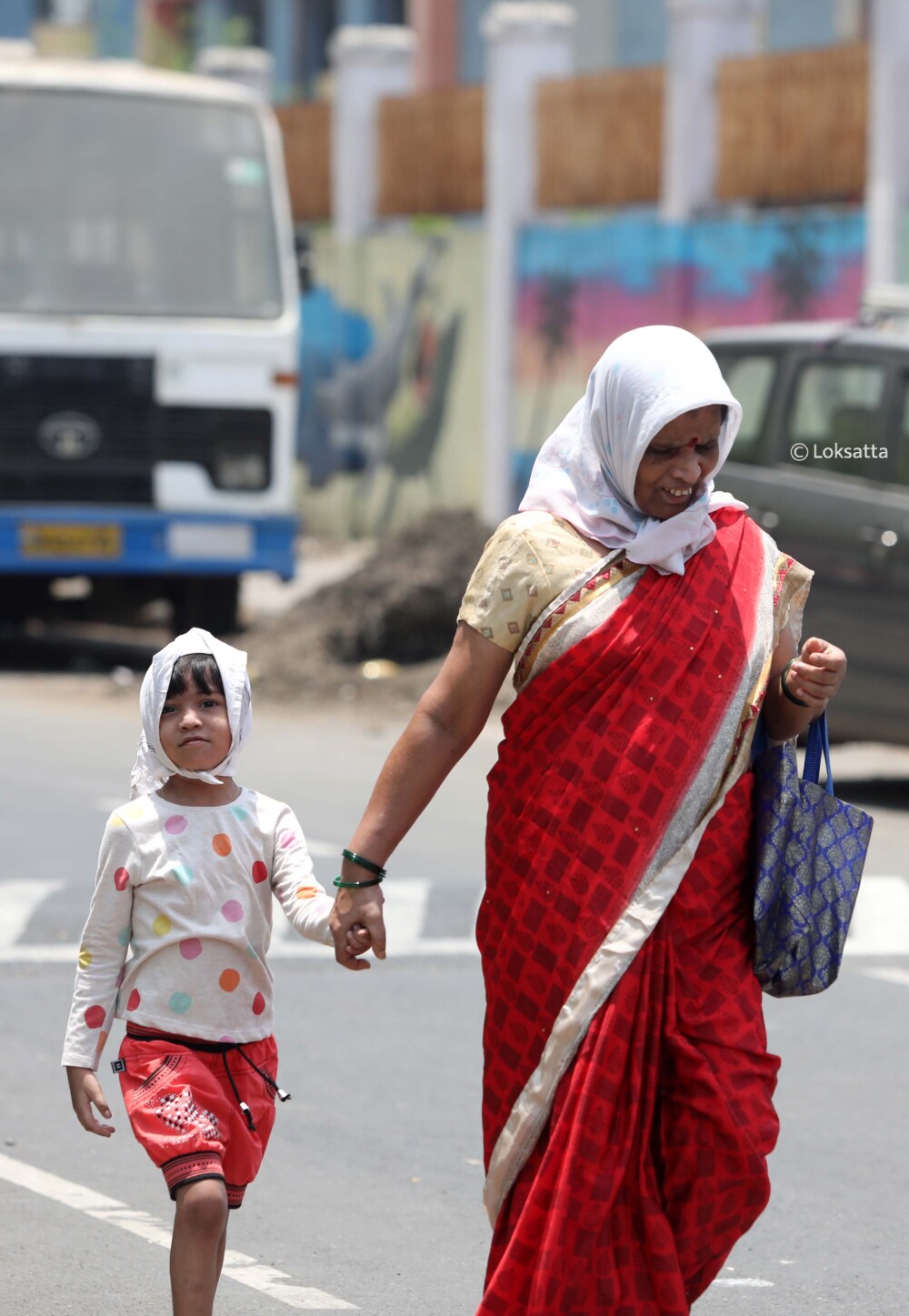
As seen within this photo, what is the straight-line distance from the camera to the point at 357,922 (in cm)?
Answer: 394

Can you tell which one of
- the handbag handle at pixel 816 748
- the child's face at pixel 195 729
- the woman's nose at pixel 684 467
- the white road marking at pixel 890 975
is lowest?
the white road marking at pixel 890 975

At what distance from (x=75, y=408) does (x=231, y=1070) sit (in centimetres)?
1120

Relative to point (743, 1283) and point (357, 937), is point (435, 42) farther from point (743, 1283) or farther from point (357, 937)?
point (357, 937)

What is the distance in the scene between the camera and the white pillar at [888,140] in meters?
17.2

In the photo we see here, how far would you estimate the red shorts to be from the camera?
12.8 ft

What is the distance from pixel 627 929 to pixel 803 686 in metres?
0.49

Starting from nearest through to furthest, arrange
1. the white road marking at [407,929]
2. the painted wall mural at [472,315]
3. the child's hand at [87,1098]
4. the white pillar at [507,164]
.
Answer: the child's hand at [87,1098] < the white road marking at [407,929] < the painted wall mural at [472,315] < the white pillar at [507,164]

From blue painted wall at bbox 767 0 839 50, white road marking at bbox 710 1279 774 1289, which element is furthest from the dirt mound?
blue painted wall at bbox 767 0 839 50

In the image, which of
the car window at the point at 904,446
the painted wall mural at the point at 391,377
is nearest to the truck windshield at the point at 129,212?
the car window at the point at 904,446

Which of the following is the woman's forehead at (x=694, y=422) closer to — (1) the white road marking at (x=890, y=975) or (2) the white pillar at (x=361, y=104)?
(1) the white road marking at (x=890, y=975)

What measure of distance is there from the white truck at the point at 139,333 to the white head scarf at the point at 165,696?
10788 mm

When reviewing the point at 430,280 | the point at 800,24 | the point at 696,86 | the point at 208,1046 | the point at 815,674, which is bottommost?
the point at 430,280

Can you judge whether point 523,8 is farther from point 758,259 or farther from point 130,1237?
point 130,1237

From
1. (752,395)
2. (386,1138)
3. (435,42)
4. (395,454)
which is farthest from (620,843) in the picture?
(435,42)
